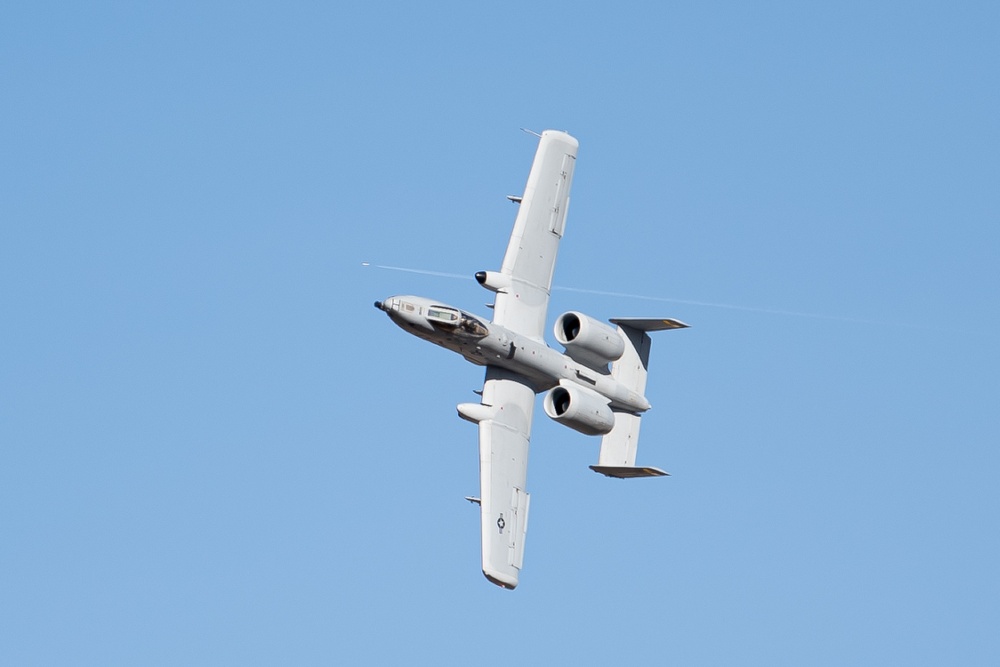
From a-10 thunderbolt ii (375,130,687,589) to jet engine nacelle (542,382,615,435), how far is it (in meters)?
0.03

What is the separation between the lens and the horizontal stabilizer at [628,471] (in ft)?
214

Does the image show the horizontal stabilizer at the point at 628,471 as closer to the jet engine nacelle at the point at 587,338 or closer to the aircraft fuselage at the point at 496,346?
the aircraft fuselage at the point at 496,346

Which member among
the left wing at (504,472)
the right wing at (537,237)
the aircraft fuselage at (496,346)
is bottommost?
the left wing at (504,472)

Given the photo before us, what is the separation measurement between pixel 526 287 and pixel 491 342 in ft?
8.75

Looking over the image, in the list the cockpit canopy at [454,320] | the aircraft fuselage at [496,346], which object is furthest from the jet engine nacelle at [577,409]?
the cockpit canopy at [454,320]

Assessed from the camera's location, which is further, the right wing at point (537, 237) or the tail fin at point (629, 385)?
the tail fin at point (629, 385)

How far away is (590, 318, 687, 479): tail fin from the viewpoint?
66188mm

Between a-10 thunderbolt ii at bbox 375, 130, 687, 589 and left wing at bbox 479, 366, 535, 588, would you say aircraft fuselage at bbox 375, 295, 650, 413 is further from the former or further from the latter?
left wing at bbox 479, 366, 535, 588

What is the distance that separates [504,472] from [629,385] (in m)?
5.02

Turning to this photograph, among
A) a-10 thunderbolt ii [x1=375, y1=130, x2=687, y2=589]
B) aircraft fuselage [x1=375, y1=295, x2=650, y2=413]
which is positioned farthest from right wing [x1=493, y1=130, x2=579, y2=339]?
aircraft fuselage [x1=375, y1=295, x2=650, y2=413]

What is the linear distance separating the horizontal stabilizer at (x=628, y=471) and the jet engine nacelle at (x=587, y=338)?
302cm

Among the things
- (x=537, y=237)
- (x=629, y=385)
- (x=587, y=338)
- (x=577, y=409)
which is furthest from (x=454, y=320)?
(x=629, y=385)

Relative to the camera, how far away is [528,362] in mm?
65062

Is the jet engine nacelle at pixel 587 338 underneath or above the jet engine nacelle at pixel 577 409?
above
